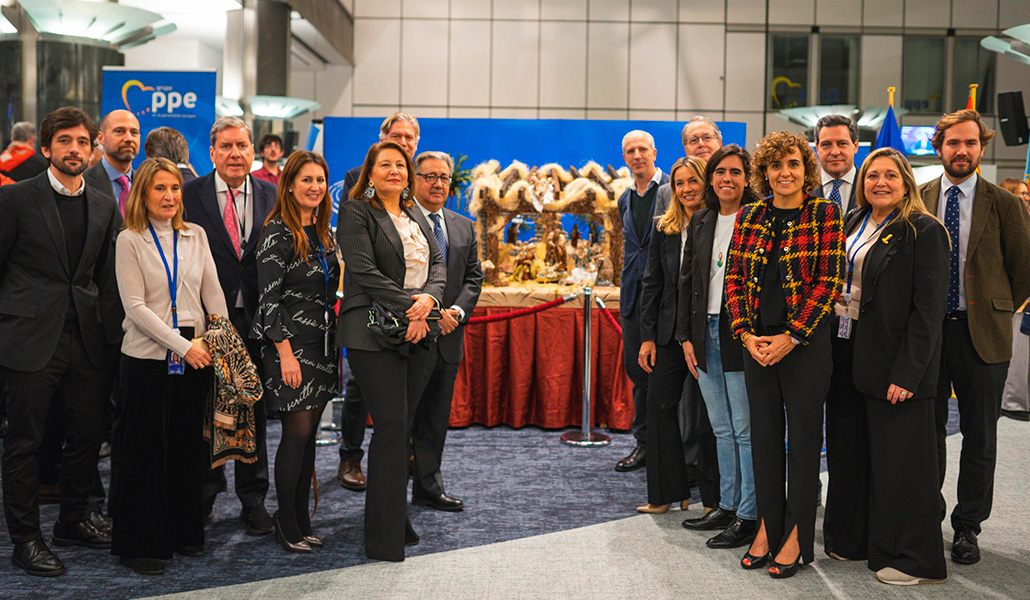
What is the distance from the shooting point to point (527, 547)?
3.21m

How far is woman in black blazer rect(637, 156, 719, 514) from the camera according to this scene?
3.46m

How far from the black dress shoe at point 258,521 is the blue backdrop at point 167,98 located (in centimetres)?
303

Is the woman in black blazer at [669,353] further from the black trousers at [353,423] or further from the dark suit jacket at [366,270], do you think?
the black trousers at [353,423]

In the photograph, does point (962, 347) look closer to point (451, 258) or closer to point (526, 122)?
point (451, 258)

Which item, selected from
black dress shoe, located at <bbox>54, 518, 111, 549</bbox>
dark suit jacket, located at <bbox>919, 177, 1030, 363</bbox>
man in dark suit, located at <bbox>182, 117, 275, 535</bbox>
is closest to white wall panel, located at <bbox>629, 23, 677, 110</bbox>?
dark suit jacket, located at <bbox>919, 177, 1030, 363</bbox>

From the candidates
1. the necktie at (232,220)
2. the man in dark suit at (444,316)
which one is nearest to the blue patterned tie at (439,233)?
the man in dark suit at (444,316)

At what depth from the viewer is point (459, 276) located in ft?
12.0

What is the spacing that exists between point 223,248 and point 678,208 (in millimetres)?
1911

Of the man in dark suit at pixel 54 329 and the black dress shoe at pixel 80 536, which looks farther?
the black dress shoe at pixel 80 536

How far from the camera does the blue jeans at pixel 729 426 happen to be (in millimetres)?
3125

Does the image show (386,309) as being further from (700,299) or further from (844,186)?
(844,186)

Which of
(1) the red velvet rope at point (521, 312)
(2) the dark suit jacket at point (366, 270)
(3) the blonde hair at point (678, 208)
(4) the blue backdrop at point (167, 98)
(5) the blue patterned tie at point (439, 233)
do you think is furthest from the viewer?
(4) the blue backdrop at point (167, 98)

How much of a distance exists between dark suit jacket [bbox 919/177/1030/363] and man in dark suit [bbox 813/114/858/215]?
52 cm

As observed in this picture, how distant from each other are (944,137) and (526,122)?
5.56 m
